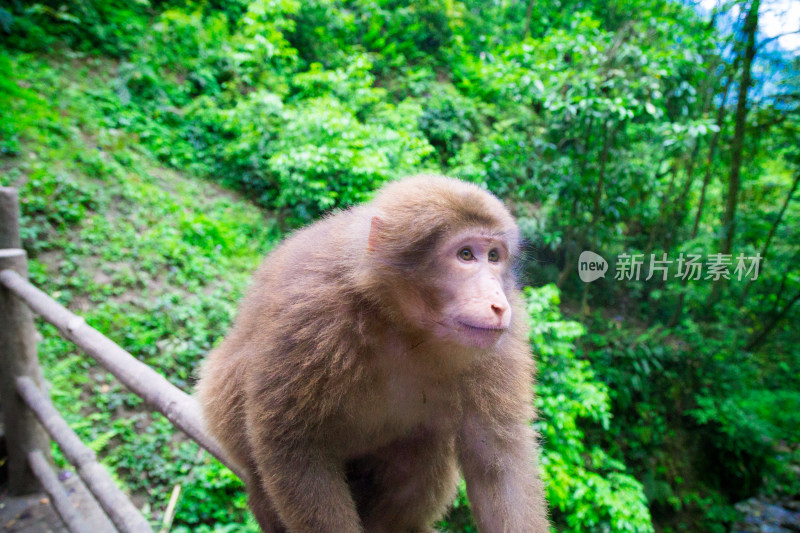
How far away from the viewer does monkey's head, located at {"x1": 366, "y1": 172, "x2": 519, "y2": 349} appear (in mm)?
1566

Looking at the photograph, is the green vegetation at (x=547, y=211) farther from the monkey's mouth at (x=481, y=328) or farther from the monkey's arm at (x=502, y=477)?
the monkey's mouth at (x=481, y=328)

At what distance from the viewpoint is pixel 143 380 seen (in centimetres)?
212

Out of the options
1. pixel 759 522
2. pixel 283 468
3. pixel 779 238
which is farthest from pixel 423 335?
pixel 759 522

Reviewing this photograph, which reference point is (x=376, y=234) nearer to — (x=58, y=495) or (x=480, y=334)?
(x=480, y=334)

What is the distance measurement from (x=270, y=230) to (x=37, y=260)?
2.97 meters

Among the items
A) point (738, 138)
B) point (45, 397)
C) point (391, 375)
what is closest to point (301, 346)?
point (391, 375)

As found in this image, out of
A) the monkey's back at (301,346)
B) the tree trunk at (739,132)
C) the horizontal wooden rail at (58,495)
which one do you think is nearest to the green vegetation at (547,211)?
the tree trunk at (739,132)

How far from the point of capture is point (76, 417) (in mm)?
4363

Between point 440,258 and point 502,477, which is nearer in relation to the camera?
point 440,258

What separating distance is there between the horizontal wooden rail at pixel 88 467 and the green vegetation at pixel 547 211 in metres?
1.30

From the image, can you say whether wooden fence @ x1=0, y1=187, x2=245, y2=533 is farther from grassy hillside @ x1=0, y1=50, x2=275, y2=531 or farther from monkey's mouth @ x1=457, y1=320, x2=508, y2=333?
monkey's mouth @ x1=457, y1=320, x2=508, y2=333

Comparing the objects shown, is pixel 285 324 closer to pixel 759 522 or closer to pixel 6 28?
pixel 759 522

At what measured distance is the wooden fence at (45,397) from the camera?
2076mm

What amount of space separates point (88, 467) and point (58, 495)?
455mm
